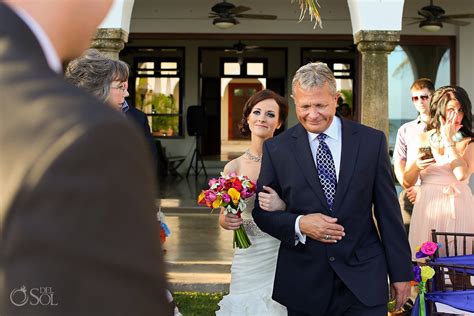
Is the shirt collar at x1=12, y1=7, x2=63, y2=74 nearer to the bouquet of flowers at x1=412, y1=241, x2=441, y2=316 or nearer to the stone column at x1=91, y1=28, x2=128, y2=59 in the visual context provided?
the bouquet of flowers at x1=412, y1=241, x2=441, y2=316

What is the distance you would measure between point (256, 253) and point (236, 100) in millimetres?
31221

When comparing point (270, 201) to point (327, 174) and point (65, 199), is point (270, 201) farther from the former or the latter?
point (65, 199)

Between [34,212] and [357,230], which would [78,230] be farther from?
[357,230]

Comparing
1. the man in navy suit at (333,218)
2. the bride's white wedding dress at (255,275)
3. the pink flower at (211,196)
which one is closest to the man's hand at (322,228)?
the man in navy suit at (333,218)

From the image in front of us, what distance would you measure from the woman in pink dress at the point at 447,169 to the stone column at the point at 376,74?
289cm

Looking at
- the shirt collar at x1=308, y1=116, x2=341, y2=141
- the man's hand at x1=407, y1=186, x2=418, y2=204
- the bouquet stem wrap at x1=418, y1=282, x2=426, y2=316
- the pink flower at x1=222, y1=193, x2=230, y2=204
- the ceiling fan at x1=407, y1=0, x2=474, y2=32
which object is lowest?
the bouquet stem wrap at x1=418, y1=282, x2=426, y2=316

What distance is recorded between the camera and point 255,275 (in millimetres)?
4680

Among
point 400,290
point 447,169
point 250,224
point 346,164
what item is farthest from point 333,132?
point 447,169


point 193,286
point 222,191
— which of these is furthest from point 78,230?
point 193,286

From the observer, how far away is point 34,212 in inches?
29.1

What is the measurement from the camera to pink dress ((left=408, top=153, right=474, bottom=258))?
5.37 m

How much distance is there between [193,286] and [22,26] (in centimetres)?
631

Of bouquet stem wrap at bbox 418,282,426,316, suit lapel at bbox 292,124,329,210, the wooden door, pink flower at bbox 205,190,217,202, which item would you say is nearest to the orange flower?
pink flower at bbox 205,190,217,202

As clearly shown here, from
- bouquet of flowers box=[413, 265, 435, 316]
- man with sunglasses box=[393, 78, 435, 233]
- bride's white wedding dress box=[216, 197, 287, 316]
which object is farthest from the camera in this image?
man with sunglasses box=[393, 78, 435, 233]
